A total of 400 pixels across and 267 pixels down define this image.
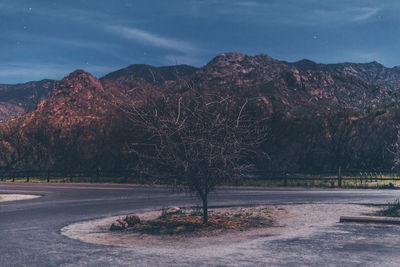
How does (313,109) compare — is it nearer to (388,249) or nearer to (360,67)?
(388,249)

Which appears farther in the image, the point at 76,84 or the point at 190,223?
the point at 76,84

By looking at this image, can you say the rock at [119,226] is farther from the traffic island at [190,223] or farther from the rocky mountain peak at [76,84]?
the rocky mountain peak at [76,84]

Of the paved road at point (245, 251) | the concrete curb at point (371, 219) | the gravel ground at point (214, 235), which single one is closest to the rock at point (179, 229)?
the gravel ground at point (214, 235)

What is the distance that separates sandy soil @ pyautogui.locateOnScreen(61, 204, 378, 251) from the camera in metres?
9.57

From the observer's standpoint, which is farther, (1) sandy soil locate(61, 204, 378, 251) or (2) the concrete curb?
(2) the concrete curb

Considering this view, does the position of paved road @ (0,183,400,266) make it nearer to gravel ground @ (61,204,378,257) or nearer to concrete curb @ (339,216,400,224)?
gravel ground @ (61,204,378,257)

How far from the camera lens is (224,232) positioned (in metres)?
10.9

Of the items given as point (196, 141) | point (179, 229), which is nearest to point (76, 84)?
point (179, 229)

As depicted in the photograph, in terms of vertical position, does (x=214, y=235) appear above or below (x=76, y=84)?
below

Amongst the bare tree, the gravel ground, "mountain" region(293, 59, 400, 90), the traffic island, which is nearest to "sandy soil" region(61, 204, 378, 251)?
the gravel ground

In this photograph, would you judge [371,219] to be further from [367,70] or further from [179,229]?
[367,70]

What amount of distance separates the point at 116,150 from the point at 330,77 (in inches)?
2478

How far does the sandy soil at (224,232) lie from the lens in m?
9.57

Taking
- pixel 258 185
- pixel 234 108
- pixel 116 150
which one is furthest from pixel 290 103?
pixel 234 108
